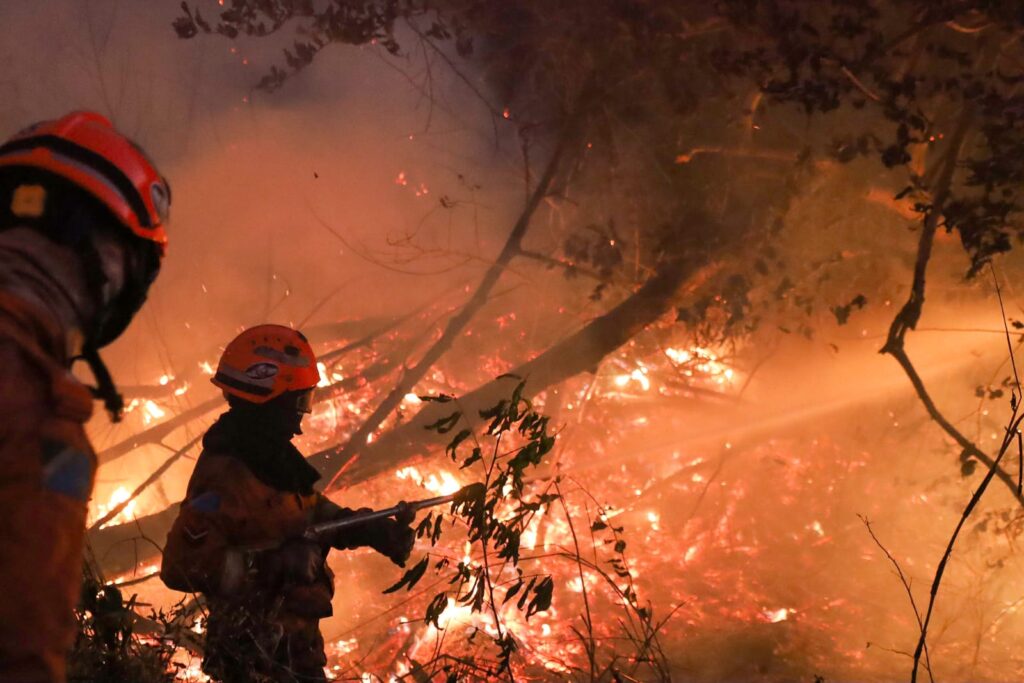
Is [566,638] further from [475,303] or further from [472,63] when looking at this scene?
[472,63]

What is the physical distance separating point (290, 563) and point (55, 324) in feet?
6.14

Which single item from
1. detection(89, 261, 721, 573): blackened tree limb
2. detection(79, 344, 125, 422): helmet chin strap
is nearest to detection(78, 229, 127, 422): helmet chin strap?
detection(79, 344, 125, 422): helmet chin strap

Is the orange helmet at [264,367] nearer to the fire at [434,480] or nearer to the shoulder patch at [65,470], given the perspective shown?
the shoulder patch at [65,470]

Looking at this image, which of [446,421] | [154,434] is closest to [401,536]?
[446,421]

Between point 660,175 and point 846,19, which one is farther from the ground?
point 660,175

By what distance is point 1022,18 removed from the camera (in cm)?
380

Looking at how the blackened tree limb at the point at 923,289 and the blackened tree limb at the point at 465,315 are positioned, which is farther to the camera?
the blackened tree limb at the point at 465,315

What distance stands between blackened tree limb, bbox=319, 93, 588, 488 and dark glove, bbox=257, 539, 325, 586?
3049 mm

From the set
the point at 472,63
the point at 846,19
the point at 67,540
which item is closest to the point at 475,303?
the point at 472,63

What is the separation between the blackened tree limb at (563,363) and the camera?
610 cm

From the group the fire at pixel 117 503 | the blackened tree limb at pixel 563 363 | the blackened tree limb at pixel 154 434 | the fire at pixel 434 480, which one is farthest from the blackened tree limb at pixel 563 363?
the fire at pixel 117 503

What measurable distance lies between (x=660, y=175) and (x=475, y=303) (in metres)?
2.14

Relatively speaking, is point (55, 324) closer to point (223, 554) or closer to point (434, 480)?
point (223, 554)

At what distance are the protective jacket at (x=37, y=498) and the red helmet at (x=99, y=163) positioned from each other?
1.35 ft
